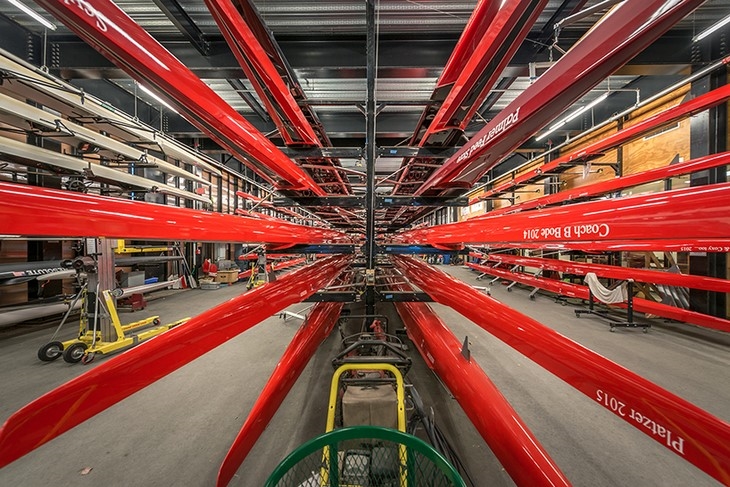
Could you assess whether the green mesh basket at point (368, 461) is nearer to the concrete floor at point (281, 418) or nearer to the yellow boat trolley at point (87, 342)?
the concrete floor at point (281, 418)

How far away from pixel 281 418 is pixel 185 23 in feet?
13.1

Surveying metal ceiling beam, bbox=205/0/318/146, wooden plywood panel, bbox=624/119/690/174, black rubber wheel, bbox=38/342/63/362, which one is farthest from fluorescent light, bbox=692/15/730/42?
black rubber wheel, bbox=38/342/63/362

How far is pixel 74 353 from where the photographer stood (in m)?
2.42

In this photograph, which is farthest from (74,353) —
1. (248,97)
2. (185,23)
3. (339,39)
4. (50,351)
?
(339,39)

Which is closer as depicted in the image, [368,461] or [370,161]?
[368,461]

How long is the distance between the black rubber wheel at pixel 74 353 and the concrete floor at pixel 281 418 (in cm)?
7

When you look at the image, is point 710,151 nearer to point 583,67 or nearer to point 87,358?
point 583,67

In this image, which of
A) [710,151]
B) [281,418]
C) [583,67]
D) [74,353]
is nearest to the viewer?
[583,67]

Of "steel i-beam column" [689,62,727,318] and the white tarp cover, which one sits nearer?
"steel i-beam column" [689,62,727,318]

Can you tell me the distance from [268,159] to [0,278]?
12.8 feet

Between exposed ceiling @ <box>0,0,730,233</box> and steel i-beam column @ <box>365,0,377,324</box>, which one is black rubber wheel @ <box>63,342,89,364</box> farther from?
exposed ceiling @ <box>0,0,730,233</box>

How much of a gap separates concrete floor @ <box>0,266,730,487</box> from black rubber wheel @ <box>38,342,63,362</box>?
94mm

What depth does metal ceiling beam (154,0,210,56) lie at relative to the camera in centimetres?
250

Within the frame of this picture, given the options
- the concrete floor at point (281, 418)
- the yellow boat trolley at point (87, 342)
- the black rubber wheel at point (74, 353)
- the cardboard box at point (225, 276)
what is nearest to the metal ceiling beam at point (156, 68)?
the concrete floor at point (281, 418)
